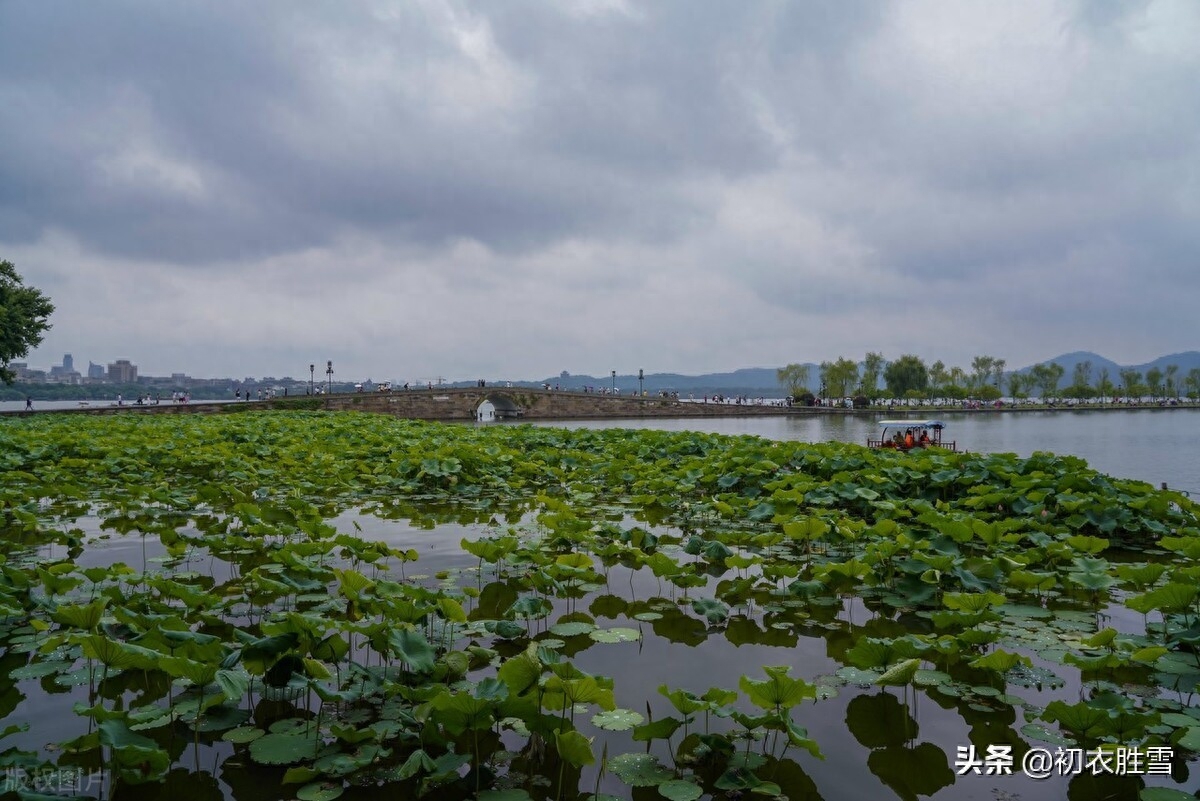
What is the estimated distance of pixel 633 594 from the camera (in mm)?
5094

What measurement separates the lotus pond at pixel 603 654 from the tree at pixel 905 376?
7387 cm

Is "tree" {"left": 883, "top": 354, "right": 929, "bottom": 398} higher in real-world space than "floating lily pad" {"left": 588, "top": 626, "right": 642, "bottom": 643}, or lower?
higher

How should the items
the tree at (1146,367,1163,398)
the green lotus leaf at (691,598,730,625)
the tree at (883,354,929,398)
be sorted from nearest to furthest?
the green lotus leaf at (691,598,730,625)
the tree at (883,354,929,398)
the tree at (1146,367,1163,398)

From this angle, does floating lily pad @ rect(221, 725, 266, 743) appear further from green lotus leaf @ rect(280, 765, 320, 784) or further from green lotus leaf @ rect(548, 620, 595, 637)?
green lotus leaf @ rect(548, 620, 595, 637)

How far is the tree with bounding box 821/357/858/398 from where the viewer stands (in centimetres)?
8419

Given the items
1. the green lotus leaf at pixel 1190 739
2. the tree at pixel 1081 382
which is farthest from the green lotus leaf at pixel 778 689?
the tree at pixel 1081 382

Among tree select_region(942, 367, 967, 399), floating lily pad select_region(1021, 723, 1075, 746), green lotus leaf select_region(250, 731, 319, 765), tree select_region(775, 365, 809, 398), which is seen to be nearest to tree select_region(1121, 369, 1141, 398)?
tree select_region(942, 367, 967, 399)

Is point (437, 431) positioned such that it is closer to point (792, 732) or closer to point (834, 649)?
point (834, 649)

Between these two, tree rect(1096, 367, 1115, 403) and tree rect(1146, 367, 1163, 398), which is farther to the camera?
tree rect(1146, 367, 1163, 398)

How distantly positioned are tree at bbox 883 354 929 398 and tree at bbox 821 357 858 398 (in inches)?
281

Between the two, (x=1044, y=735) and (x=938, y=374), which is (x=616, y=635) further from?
(x=938, y=374)

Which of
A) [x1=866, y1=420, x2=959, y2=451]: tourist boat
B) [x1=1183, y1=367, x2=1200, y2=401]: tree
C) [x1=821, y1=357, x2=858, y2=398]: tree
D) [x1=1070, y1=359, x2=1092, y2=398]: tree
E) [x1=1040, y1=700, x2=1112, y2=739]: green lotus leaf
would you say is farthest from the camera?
[x1=1183, y1=367, x2=1200, y2=401]: tree

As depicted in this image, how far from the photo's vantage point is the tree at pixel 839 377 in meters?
84.2

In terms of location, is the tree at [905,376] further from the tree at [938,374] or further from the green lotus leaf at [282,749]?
the green lotus leaf at [282,749]
